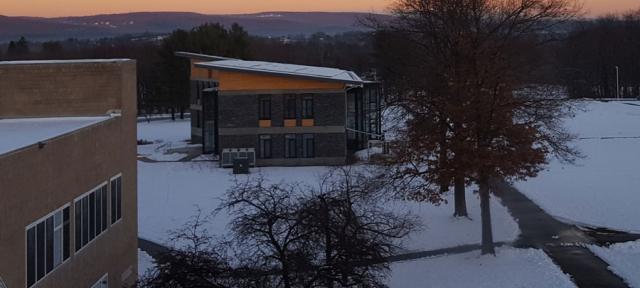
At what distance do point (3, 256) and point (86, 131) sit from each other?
185 inches

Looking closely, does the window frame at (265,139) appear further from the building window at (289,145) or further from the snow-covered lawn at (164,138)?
the snow-covered lawn at (164,138)

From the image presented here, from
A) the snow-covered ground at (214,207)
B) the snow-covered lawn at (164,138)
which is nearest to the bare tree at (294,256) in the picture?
the snow-covered ground at (214,207)

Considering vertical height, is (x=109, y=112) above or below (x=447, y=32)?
below

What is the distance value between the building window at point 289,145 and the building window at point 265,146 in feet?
3.03

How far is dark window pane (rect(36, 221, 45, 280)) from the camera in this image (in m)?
14.2

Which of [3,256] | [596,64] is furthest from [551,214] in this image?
[596,64]

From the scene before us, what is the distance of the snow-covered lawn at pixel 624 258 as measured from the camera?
20219 mm

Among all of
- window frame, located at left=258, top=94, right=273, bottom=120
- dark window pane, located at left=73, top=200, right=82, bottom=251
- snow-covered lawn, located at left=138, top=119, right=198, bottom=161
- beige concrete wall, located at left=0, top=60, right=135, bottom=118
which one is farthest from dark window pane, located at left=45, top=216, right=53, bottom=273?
snow-covered lawn, located at left=138, top=119, right=198, bottom=161

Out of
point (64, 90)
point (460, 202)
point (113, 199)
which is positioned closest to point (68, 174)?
point (113, 199)

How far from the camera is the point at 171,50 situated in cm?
7656

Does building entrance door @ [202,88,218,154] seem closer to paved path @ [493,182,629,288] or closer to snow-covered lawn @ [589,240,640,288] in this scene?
paved path @ [493,182,629,288]

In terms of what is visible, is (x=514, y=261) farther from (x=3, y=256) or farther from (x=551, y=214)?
(x=3, y=256)

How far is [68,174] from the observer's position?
1566 cm

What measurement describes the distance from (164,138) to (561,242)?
4167cm
